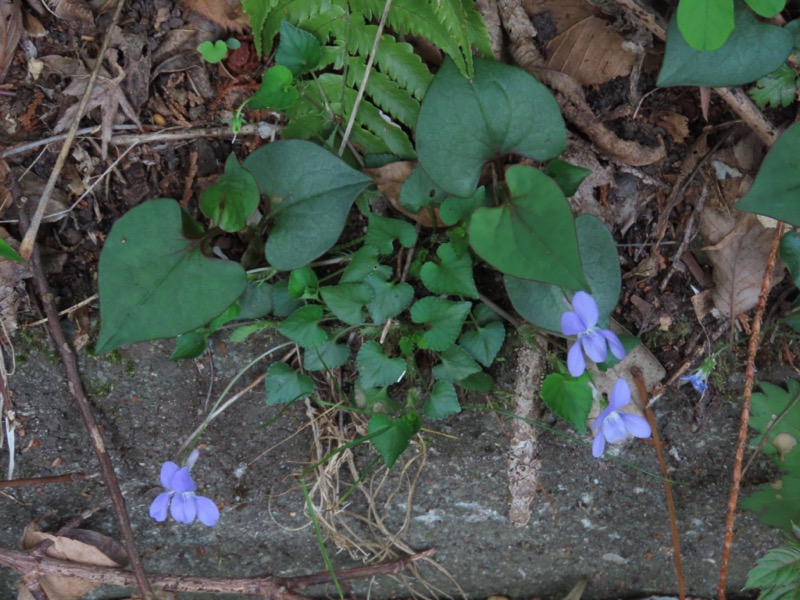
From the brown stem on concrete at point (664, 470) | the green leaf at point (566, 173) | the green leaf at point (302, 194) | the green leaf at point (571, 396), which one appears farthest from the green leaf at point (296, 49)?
the brown stem on concrete at point (664, 470)

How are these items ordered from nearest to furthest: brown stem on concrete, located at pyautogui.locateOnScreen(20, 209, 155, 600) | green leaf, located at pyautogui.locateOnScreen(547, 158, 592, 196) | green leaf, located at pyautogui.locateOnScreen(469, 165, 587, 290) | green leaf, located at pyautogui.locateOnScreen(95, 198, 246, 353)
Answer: green leaf, located at pyautogui.locateOnScreen(469, 165, 587, 290) < green leaf, located at pyautogui.locateOnScreen(95, 198, 246, 353) < green leaf, located at pyautogui.locateOnScreen(547, 158, 592, 196) < brown stem on concrete, located at pyautogui.locateOnScreen(20, 209, 155, 600)

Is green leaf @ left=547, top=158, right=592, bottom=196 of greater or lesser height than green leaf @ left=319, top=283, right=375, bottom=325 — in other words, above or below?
above

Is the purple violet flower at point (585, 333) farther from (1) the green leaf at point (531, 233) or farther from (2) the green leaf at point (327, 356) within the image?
(2) the green leaf at point (327, 356)

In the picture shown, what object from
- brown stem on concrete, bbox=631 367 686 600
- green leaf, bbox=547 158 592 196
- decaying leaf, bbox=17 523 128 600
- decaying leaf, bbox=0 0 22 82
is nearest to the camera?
green leaf, bbox=547 158 592 196

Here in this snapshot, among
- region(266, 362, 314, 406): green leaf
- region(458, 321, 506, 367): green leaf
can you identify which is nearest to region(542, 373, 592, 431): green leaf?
region(458, 321, 506, 367): green leaf

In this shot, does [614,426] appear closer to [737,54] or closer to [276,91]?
[737,54]

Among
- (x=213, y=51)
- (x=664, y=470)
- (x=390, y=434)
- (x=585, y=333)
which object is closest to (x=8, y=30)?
(x=213, y=51)

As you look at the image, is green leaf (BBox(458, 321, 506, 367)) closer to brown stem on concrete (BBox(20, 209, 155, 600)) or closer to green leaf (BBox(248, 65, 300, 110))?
green leaf (BBox(248, 65, 300, 110))
